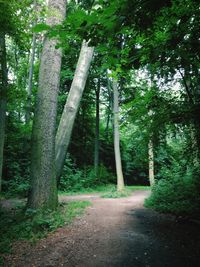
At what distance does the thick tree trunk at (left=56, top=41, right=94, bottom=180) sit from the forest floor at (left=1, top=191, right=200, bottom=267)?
90.3 inches

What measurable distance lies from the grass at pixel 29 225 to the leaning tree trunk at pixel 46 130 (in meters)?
0.31

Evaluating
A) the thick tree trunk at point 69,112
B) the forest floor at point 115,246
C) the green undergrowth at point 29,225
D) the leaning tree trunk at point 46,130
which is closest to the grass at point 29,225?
the green undergrowth at point 29,225

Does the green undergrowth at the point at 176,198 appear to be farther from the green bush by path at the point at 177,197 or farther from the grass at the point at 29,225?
the grass at the point at 29,225

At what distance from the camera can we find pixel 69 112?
7344mm

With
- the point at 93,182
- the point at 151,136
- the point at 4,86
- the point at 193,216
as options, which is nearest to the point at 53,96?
the point at 4,86

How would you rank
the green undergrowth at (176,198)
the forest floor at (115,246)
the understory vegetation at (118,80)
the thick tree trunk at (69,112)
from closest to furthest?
1. the understory vegetation at (118,80)
2. the forest floor at (115,246)
3. the green undergrowth at (176,198)
4. the thick tree trunk at (69,112)

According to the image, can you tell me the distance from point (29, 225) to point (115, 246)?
1.99 metres

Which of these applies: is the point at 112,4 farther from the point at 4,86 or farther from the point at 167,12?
the point at 4,86

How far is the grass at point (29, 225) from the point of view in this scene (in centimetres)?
415

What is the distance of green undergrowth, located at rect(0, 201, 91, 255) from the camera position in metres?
4.15

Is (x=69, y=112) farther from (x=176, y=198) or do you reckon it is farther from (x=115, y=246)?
(x=115, y=246)

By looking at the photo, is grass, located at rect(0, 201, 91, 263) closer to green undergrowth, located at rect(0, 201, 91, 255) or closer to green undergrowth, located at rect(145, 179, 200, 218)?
green undergrowth, located at rect(0, 201, 91, 255)

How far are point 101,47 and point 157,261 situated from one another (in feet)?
10.6

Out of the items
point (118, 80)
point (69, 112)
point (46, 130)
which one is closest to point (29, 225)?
point (46, 130)
